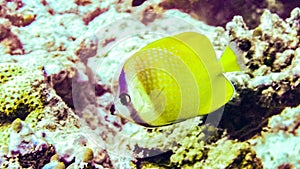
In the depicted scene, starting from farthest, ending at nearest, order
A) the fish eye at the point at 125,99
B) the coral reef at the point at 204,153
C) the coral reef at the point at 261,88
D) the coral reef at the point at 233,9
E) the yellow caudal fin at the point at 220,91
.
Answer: the coral reef at the point at 233,9 < the coral reef at the point at 261,88 < the coral reef at the point at 204,153 < the yellow caudal fin at the point at 220,91 < the fish eye at the point at 125,99

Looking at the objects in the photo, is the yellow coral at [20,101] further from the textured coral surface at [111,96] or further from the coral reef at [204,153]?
the coral reef at [204,153]

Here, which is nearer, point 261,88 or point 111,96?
point 261,88

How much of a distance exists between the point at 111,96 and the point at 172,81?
91 cm

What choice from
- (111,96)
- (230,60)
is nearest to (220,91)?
(230,60)

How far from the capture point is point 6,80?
2156 millimetres

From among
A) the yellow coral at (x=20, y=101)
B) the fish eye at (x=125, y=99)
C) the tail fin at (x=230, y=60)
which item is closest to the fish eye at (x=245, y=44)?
the tail fin at (x=230, y=60)

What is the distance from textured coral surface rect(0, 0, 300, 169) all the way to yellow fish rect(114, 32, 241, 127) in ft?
1.02

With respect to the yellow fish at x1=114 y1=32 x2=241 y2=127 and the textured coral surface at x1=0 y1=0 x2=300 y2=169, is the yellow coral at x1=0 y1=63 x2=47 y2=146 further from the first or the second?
the yellow fish at x1=114 y1=32 x2=241 y2=127

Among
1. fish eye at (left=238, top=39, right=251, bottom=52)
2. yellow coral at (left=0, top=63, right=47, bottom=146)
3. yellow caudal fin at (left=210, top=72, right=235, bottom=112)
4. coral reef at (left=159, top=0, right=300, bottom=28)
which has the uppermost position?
coral reef at (left=159, top=0, right=300, bottom=28)

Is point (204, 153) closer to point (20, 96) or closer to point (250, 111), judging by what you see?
point (250, 111)

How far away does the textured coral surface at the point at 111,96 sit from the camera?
6.14ft

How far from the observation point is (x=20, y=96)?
2062 millimetres

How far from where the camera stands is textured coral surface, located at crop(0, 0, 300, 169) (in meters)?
1.87

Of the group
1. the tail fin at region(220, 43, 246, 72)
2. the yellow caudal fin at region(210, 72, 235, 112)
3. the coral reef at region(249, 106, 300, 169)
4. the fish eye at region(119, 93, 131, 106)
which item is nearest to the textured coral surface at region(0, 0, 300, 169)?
the coral reef at region(249, 106, 300, 169)
